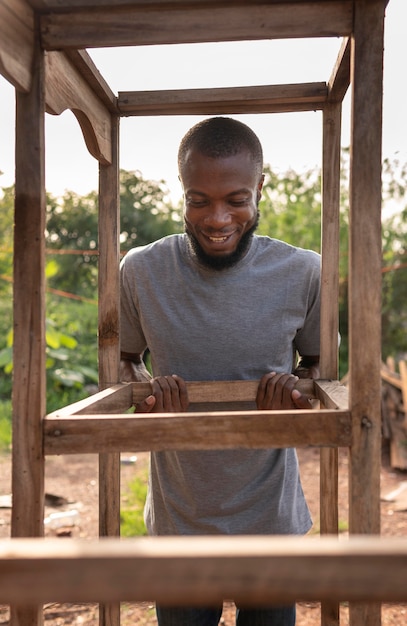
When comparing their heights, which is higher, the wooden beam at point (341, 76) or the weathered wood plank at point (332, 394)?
the wooden beam at point (341, 76)

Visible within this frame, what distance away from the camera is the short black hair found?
1971 mm

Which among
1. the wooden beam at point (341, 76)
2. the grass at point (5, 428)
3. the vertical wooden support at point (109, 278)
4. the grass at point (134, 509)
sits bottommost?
the grass at point (134, 509)

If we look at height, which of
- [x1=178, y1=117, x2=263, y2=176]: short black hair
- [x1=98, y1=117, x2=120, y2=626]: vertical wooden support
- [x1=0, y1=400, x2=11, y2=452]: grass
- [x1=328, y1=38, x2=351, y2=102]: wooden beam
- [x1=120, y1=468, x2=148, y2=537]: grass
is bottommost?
[x1=120, y1=468, x2=148, y2=537]: grass

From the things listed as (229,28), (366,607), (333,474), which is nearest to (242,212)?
(229,28)

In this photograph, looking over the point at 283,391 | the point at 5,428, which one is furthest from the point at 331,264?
the point at 5,428

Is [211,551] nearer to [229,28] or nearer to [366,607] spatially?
[366,607]

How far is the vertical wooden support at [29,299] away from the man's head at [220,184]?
0.68 metres

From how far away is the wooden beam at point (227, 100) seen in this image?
2.04 meters

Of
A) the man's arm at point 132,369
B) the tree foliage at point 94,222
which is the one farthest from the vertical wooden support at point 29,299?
the tree foliage at point 94,222

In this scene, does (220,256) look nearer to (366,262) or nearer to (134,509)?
(366,262)

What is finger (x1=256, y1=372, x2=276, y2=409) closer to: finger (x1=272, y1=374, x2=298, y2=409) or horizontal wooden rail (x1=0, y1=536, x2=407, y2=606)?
finger (x1=272, y1=374, x2=298, y2=409)

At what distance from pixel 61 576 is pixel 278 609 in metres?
1.62

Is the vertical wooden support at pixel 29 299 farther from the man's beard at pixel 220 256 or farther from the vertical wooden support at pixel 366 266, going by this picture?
the man's beard at pixel 220 256

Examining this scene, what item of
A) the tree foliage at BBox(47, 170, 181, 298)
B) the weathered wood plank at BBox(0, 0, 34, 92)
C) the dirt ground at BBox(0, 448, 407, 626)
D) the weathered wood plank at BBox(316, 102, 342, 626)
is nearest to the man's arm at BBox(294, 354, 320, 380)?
the weathered wood plank at BBox(316, 102, 342, 626)
